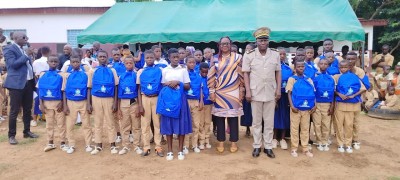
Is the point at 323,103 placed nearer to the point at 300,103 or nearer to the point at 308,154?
the point at 300,103

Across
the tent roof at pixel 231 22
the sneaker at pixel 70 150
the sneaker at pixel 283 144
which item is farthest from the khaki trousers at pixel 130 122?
the tent roof at pixel 231 22

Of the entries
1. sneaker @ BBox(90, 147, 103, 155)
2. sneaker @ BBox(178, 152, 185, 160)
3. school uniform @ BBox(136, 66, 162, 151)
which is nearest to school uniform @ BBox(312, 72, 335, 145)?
sneaker @ BBox(178, 152, 185, 160)

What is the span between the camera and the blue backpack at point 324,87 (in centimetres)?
471

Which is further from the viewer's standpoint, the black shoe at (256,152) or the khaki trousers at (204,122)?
the khaki trousers at (204,122)

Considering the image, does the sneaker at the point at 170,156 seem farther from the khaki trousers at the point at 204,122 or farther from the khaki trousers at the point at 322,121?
the khaki trousers at the point at 322,121

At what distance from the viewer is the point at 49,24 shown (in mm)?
14984

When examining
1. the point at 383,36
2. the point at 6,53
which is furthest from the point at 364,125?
the point at 383,36

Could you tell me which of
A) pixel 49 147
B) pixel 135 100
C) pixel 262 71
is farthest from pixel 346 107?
pixel 49 147

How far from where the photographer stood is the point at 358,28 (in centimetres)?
889

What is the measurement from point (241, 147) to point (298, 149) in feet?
2.81

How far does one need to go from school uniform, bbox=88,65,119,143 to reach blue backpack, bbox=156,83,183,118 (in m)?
0.76

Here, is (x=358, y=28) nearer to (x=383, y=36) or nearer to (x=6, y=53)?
(x=6, y=53)

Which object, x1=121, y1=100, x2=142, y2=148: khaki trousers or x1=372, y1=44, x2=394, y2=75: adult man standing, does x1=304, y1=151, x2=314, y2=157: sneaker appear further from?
x1=372, y1=44, x2=394, y2=75: adult man standing

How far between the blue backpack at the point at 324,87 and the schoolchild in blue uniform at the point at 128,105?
8.47 feet
